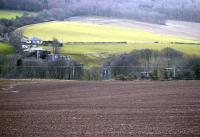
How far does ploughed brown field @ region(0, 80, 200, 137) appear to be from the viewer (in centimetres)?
970

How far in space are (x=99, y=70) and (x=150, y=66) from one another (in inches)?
117

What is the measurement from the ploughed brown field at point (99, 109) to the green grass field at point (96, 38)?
6.76m

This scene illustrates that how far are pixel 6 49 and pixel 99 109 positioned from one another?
15.4 metres

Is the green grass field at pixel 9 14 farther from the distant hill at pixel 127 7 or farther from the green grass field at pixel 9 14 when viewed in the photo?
the distant hill at pixel 127 7

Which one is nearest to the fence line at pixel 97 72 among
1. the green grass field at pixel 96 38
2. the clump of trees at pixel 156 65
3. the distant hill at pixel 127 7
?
the clump of trees at pixel 156 65

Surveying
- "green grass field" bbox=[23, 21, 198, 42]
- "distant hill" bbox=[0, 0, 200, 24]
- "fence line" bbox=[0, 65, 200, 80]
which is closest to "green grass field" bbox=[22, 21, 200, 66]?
"green grass field" bbox=[23, 21, 198, 42]

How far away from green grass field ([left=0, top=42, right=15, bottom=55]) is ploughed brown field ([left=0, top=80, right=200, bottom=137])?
6.71 m

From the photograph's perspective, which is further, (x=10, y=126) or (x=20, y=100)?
(x=20, y=100)

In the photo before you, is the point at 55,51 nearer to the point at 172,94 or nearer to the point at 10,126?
the point at 172,94

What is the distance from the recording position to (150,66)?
2386cm

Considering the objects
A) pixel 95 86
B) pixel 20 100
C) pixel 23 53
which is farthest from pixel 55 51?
pixel 20 100

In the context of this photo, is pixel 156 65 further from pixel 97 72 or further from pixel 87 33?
pixel 87 33

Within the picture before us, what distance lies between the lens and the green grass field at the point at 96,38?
27.1m

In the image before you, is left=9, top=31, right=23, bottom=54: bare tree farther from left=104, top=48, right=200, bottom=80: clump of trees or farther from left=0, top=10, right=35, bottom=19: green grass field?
left=104, top=48, right=200, bottom=80: clump of trees
